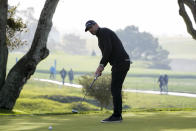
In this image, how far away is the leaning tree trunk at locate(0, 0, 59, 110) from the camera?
1742 cm

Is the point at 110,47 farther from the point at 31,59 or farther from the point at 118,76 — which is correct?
the point at 31,59

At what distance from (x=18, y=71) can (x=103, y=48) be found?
7.76 meters

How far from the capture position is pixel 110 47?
10195 millimetres

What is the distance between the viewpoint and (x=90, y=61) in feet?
513

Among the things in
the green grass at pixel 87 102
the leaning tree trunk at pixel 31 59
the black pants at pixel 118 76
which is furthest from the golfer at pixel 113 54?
the green grass at pixel 87 102

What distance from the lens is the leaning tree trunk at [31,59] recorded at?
17.4 metres

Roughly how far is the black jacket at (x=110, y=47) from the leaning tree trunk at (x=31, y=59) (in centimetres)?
733

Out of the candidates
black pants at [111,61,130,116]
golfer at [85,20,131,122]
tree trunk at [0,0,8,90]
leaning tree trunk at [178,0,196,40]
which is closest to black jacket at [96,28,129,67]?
golfer at [85,20,131,122]

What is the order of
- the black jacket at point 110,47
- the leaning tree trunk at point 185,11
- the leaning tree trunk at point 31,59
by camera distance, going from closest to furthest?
the black jacket at point 110,47 < the leaning tree trunk at point 31,59 < the leaning tree trunk at point 185,11

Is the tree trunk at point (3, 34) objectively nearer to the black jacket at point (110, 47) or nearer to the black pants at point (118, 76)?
the black jacket at point (110, 47)

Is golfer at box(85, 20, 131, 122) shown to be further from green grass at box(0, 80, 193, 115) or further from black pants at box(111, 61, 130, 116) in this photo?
green grass at box(0, 80, 193, 115)

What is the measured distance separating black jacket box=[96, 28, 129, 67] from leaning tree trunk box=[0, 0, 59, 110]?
24.0 feet

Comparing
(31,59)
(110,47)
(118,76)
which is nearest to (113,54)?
(110,47)

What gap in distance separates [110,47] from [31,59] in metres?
7.80
